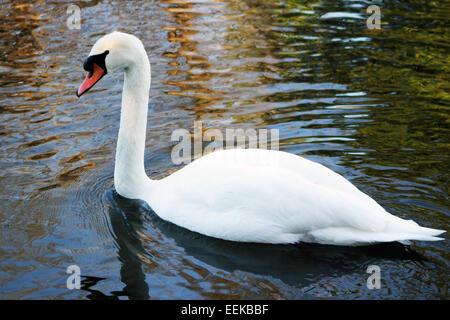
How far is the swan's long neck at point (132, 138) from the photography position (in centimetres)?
625

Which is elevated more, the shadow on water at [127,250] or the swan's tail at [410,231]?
the swan's tail at [410,231]

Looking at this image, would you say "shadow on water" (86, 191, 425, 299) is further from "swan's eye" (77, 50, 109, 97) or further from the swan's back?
"swan's eye" (77, 50, 109, 97)

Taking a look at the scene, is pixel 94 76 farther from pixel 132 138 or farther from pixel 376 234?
pixel 376 234

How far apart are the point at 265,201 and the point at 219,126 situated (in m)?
3.23

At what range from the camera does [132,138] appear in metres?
6.30

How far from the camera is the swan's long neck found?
20.5 ft

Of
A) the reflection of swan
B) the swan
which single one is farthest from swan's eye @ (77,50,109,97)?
the reflection of swan

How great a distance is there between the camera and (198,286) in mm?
4898

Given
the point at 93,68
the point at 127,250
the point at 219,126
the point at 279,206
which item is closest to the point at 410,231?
the point at 279,206

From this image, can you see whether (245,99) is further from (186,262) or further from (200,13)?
(200,13)

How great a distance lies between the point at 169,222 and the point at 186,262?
2.43 ft

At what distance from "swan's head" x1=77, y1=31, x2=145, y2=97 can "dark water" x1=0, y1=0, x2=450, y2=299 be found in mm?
1302

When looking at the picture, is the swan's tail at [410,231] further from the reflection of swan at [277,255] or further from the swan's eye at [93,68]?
the swan's eye at [93,68]

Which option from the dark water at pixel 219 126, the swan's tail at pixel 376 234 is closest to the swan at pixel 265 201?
the swan's tail at pixel 376 234
